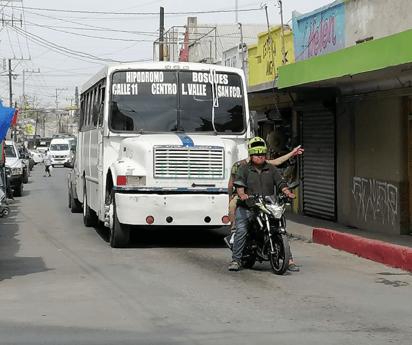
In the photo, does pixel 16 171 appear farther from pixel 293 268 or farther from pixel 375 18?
pixel 293 268

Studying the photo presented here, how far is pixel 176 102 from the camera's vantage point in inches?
549

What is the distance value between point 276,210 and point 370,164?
6393mm

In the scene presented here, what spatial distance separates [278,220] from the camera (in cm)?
1047

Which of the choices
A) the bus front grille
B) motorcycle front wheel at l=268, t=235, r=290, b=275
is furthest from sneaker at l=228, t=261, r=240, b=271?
the bus front grille

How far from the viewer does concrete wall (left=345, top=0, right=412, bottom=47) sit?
14.5 m

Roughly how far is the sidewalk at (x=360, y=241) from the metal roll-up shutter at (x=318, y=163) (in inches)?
16.2

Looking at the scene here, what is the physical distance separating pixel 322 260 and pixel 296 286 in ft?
9.29

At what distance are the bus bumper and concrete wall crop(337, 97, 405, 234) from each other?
393 centimetres

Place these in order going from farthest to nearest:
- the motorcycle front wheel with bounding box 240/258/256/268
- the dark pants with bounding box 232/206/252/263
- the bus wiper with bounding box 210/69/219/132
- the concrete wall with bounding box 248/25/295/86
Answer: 1. the concrete wall with bounding box 248/25/295/86
2. the bus wiper with bounding box 210/69/219/132
3. the motorcycle front wheel with bounding box 240/258/256/268
4. the dark pants with bounding box 232/206/252/263

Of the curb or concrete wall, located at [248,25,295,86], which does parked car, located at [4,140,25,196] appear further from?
the curb

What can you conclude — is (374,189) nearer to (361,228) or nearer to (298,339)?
(361,228)

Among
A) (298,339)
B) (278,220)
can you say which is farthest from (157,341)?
(278,220)

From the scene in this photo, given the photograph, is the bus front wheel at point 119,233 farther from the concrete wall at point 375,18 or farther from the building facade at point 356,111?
the concrete wall at point 375,18

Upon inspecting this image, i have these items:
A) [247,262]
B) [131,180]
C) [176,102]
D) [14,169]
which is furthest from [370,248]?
[14,169]
